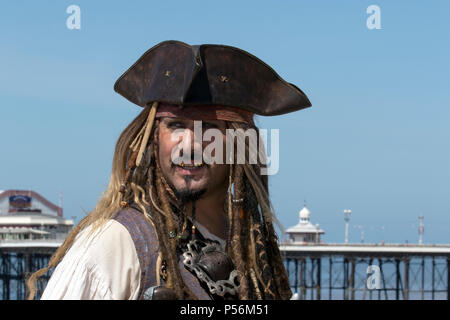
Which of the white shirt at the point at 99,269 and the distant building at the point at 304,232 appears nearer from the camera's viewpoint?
the white shirt at the point at 99,269

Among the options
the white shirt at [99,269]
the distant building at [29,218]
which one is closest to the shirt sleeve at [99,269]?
the white shirt at [99,269]

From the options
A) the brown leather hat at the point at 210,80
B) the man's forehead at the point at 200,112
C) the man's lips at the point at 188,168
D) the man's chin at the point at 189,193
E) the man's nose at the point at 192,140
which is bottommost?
the man's chin at the point at 189,193

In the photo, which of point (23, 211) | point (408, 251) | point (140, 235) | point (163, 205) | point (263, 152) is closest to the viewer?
point (140, 235)

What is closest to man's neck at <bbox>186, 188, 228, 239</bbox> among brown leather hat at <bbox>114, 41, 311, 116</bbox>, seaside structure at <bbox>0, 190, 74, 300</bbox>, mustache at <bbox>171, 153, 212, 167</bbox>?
mustache at <bbox>171, 153, 212, 167</bbox>

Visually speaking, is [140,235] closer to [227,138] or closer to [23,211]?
[227,138]

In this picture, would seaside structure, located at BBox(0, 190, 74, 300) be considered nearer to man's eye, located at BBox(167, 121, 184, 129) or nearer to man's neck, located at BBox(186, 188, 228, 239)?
man's neck, located at BBox(186, 188, 228, 239)

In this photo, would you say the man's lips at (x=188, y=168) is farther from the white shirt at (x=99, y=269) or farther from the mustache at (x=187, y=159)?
the white shirt at (x=99, y=269)

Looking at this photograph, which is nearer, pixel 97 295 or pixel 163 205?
pixel 97 295

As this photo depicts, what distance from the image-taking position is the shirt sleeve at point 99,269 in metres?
3.53

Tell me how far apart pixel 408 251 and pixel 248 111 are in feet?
161

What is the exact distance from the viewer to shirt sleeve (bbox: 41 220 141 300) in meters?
3.53

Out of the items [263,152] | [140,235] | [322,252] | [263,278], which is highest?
[263,152]

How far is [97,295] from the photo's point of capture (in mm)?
3553
